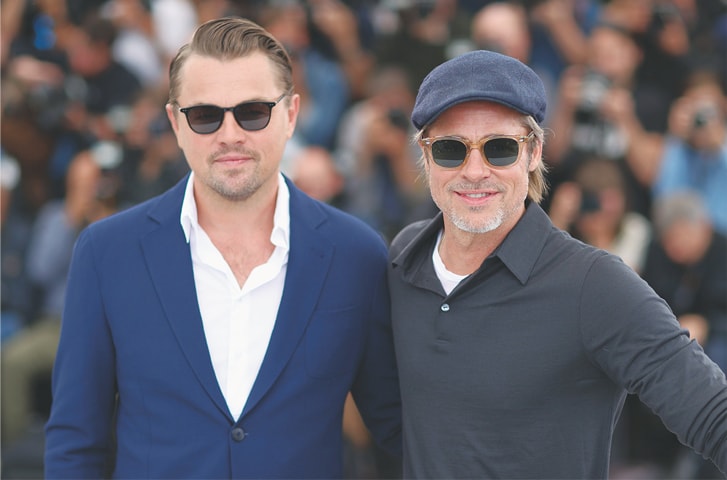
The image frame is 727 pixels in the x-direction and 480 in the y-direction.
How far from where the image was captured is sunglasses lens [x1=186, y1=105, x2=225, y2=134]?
2762 mm

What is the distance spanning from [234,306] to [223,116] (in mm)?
520

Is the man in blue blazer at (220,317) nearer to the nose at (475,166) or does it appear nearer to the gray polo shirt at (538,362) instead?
the gray polo shirt at (538,362)

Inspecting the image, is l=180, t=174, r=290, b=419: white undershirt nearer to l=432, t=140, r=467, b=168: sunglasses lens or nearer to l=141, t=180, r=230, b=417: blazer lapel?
l=141, t=180, r=230, b=417: blazer lapel

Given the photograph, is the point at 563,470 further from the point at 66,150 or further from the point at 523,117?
the point at 66,150

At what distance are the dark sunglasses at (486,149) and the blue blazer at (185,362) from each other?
523 millimetres

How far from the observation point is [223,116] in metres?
2.76

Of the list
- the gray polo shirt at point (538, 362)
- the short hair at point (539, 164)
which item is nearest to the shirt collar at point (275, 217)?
the short hair at point (539, 164)

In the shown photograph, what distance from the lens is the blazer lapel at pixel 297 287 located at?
2.74 m

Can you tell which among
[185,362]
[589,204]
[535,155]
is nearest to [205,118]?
[185,362]

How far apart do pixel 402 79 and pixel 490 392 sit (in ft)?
14.9

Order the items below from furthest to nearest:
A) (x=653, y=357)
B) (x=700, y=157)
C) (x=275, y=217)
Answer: (x=700, y=157)
(x=275, y=217)
(x=653, y=357)

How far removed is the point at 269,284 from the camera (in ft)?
9.37

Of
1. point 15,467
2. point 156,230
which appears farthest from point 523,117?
point 15,467

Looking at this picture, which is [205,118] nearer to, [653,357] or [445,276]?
[445,276]
